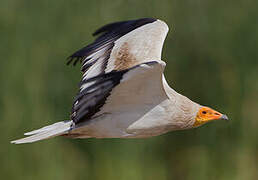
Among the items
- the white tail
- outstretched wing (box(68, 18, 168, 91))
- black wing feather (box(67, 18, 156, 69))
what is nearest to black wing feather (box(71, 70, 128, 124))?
the white tail

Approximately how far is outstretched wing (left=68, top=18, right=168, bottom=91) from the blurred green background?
110cm

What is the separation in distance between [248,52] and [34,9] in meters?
2.06

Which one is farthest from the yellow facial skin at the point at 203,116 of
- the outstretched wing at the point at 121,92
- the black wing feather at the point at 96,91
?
the black wing feather at the point at 96,91

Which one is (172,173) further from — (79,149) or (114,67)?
(114,67)

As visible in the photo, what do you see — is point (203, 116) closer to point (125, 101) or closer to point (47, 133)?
point (125, 101)

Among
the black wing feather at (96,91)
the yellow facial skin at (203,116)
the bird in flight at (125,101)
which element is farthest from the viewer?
the yellow facial skin at (203,116)

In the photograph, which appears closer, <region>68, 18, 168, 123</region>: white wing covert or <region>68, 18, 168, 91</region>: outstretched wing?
<region>68, 18, 168, 123</region>: white wing covert

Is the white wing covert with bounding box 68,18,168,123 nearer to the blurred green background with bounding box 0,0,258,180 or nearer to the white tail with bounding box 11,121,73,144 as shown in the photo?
the white tail with bounding box 11,121,73,144

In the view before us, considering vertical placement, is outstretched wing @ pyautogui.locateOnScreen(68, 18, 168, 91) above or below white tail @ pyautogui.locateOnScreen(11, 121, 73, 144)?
above

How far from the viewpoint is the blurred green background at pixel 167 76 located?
620 cm

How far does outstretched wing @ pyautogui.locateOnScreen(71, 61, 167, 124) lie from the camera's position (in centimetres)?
430

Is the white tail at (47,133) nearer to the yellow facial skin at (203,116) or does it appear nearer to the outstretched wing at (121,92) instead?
the outstretched wing at (121,92)

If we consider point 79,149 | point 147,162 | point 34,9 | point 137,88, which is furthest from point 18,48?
point 137,88

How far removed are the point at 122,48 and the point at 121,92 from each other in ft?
1.76
